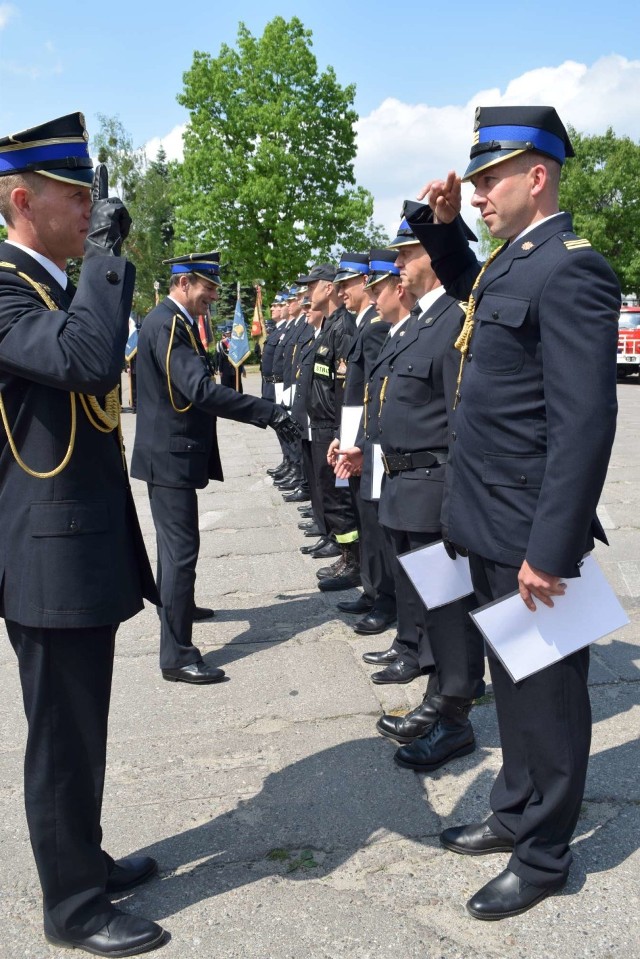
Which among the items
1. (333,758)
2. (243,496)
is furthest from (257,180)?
(333,758)

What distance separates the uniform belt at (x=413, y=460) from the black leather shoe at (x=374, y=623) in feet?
4.94

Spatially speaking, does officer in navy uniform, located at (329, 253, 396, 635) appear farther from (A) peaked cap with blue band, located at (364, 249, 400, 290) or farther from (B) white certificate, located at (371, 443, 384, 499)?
(B) white certificate, located at (371, 443, 384, 499)

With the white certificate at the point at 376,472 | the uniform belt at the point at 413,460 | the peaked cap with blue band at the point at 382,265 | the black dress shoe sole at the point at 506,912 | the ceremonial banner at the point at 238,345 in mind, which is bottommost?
the black dress shoe sole at the point at 506,912

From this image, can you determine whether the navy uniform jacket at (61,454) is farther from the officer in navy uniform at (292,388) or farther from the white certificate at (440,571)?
the officer in navy uniform at (292,388)

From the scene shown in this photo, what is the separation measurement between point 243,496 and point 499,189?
7.43 metres

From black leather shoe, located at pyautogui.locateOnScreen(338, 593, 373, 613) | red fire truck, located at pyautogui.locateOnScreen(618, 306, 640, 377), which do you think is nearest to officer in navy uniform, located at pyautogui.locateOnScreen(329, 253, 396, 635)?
black leather shoe, located at pyautogui.locateOnScreen(338, 593, 373, 613)

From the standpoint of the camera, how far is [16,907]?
2.70m

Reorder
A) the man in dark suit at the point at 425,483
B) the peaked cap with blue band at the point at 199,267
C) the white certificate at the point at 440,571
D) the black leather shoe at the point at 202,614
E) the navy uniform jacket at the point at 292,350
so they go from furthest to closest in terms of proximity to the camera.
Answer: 1. the navy uniform jacket at the point at 292,350
2. the black leather shoe at the point at 202,614
3. the peaked cap with blue band at the point at 199,267
4. the man in dark suit at the point at 425,483
5. the white certificate at the point at 440,571

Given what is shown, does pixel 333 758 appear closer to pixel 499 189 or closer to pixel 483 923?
pixel 483 923

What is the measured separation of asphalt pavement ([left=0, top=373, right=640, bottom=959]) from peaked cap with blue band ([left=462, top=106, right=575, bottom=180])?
224 cm

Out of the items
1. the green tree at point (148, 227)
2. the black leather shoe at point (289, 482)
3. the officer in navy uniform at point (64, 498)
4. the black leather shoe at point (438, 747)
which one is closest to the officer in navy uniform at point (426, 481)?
the black leather shoe at point (438, 747)

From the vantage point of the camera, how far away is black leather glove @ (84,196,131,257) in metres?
2.23

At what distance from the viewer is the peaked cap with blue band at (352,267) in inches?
268

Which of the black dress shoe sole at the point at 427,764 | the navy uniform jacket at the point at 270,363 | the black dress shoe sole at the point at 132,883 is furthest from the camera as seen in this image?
the navy uniform jacket at the point at 270,363
